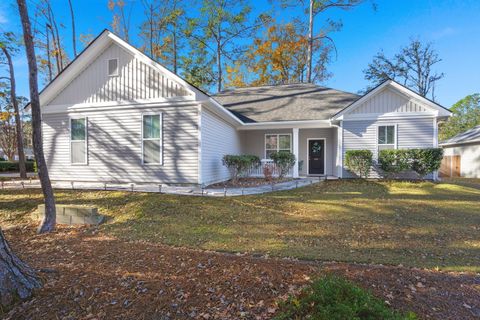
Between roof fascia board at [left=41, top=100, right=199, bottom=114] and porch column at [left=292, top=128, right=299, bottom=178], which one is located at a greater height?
roof fascia board at [left=41, top=100, right=199, bottom=114]

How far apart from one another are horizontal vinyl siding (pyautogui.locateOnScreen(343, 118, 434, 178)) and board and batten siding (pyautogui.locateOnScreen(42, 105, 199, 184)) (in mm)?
7066

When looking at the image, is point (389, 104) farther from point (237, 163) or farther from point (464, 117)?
point (464, 117)

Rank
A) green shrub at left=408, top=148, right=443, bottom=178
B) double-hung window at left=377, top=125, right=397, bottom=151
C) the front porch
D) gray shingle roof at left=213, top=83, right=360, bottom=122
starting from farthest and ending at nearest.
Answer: the front porch → gray shingle roof at left=213, top=83, right=360, bottom=122 → double-hung window at left=377, top=125, right=397, bottom=151 → green shrub at left=408, top=148, right=443, bottom=178

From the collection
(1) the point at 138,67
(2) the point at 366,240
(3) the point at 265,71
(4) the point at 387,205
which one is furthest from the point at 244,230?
(3) the point at 265,71

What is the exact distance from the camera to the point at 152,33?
23.2m

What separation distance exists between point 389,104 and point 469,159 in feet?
40.7

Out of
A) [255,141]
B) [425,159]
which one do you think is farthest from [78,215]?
[425,159]

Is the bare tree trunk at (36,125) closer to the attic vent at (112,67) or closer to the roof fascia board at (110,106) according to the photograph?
the roof fascia board at (110,106)

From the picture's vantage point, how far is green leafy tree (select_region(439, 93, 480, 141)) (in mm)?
33281

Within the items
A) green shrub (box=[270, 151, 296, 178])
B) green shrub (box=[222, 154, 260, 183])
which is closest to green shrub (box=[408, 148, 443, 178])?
green shrub (box=[270, 151, 296, 178])

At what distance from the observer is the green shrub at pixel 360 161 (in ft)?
36.0

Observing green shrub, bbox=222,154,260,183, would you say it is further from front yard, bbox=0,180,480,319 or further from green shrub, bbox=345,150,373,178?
green shrub, bbox=345,150,373,178

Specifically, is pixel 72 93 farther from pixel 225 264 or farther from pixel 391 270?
pixel 391 270

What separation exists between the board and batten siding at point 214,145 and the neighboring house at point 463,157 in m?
17.2
